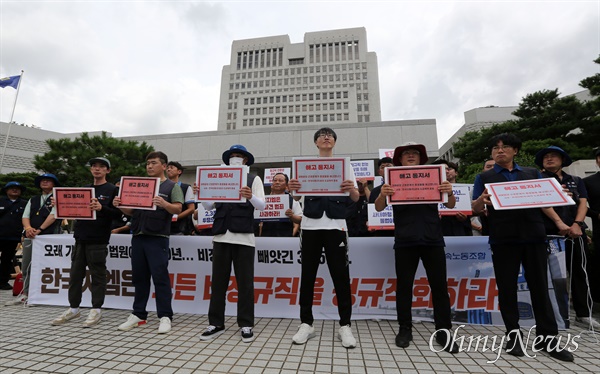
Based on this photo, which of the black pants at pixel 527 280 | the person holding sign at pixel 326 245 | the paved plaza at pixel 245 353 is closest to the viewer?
the paved plaza at pixel 245 353

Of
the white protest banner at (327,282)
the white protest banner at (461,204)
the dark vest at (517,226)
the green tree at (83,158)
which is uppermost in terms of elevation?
the green tree at (83,158)

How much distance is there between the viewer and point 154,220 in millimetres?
3703

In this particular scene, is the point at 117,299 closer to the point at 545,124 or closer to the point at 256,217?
the point at 256,217

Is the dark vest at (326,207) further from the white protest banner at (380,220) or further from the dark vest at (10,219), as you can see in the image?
the dark vest at (10,219)

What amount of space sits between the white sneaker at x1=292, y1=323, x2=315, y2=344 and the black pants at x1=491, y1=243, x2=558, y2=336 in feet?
6.42

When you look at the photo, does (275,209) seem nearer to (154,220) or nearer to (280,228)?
(280,228)

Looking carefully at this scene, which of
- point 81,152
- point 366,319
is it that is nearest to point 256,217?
point 366,319

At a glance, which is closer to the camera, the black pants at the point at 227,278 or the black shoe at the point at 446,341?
the black shoe at the point at 446,341

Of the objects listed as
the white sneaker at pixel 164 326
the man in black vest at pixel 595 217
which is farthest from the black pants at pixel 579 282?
the white sneaker at pixel 164 326

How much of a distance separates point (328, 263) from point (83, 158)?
2306cm

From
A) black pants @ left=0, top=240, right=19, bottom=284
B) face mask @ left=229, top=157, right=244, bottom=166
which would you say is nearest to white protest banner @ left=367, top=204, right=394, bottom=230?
face mask @ left=229, top=157, right=244, bottom=166

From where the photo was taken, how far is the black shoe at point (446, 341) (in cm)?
286

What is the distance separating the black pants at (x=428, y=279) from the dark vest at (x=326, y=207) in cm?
78

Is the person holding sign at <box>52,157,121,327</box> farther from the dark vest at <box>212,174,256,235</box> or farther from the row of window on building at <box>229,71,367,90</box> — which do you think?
the row of window on building at <box>229,71,367,90</box>
